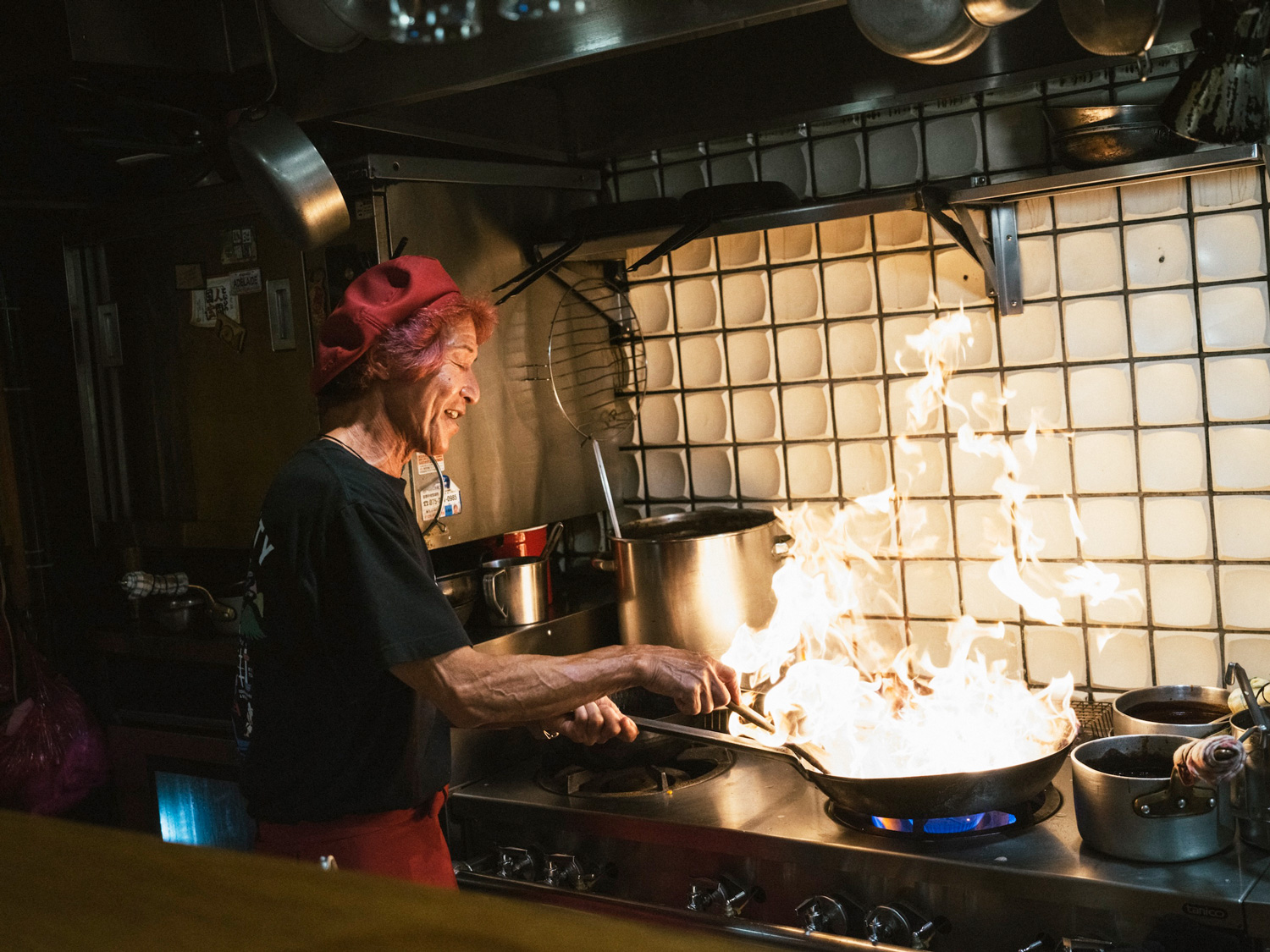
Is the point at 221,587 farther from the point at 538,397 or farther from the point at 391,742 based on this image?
the point at 391,742

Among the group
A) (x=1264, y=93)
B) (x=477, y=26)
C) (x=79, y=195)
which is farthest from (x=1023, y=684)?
(x=79, y=195)

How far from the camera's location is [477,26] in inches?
51.8

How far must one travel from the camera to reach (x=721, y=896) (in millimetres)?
1927

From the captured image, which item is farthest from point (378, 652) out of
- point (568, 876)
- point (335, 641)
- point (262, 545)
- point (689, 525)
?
point (689, 525)

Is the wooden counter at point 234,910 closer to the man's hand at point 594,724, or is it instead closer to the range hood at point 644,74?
the man's hand at point 594,724

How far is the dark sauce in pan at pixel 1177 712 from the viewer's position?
195cm

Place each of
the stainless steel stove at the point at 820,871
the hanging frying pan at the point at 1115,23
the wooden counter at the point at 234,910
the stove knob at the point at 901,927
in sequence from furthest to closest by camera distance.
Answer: the stove knob at the point at 901,927 → the stainless steel stove at the point at 820,871 → the hanging frying pan at the point at 1115,23 → the wooden counter at the point at 234,910

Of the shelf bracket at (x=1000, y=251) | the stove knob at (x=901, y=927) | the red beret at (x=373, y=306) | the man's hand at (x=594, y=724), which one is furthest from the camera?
the shelf bracket at (x=1000, y=251)

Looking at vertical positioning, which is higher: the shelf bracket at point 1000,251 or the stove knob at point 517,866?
the shelf bracket at point 1000,251

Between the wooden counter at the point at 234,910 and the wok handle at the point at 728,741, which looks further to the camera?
the wok handle at the point at 728,741

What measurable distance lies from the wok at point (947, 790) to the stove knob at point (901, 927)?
151 mm

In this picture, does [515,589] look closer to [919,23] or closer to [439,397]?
[439,397]

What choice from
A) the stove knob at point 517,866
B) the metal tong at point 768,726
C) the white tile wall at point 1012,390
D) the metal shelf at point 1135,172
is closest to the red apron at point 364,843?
the stove knob at point 517,866

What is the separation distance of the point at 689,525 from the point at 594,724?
0.80 metres
